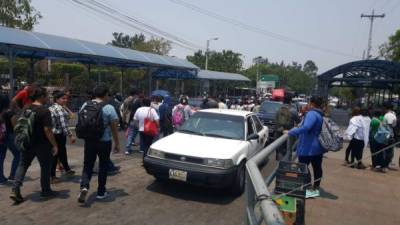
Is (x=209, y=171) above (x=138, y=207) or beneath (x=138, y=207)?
above

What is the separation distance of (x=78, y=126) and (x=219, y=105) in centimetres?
799

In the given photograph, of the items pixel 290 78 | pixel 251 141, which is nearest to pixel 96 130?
pixel 251 141

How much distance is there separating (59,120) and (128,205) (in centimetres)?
199

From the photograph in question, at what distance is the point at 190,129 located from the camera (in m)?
7.71

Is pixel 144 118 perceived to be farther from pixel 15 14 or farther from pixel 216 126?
pixel 15 14

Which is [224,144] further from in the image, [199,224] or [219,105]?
[219,105]

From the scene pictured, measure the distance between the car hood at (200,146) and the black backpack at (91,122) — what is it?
1.39 m

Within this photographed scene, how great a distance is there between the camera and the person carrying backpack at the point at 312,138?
6.17 meters

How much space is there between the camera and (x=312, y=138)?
6309 millimetres

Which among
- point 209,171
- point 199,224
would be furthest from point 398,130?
point 199,224

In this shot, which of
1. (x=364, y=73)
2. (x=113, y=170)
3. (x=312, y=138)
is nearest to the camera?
(x=312, y=138)

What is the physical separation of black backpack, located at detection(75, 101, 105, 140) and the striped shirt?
1090 millimetres

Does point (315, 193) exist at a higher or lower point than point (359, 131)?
lower

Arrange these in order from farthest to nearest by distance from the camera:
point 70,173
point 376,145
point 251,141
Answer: point 376,145 → point 251,141 → point 70,173
